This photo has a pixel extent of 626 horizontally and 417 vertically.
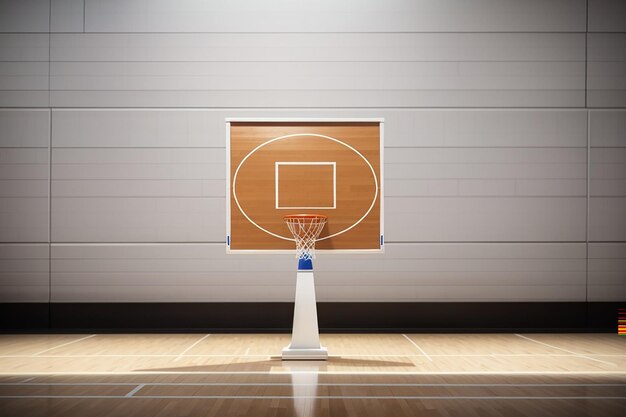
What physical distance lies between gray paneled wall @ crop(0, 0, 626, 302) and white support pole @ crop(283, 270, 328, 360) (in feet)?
4.70

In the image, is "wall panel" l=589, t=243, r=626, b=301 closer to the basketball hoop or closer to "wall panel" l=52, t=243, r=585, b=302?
"wall panel" l=52, t=243, r=585, b=302

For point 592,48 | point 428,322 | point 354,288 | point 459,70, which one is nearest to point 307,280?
point 354,288

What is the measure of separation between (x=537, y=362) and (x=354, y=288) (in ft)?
6.99

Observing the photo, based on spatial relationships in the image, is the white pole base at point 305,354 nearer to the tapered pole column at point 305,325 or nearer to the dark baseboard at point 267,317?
the tapered pole column at point 305,325

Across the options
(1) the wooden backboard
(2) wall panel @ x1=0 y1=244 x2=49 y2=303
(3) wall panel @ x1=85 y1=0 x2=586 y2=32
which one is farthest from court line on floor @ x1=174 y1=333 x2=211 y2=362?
(3) wall panel @ x1=85 y1=0 x2=586 y2=32

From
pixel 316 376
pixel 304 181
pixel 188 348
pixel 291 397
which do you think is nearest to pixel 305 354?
pixel 316 376

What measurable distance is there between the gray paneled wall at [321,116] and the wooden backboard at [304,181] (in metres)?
0.14

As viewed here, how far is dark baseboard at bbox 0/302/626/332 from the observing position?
6.40 meters

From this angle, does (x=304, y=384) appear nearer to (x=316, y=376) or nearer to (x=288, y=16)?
(x=316, y=376)

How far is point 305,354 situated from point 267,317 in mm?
1599

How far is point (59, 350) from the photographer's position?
17.2ft

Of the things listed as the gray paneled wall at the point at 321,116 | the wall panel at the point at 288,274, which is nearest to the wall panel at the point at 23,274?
the gray paneled wall at the point at 321,116

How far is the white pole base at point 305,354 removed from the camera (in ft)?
15.8

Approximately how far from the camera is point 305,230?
582 centimetres
